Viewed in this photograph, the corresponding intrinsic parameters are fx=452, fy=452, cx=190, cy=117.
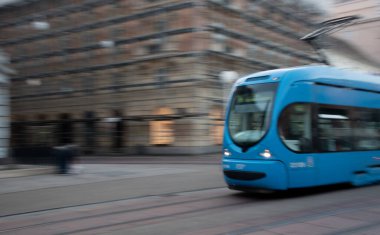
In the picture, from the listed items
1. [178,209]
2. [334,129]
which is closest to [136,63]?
[334,129]

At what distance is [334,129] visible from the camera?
1088 centimetres

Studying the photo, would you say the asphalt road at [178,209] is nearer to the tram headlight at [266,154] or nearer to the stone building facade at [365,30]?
the tram headlight at [266,154]

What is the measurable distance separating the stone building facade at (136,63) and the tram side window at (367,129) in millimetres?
16781

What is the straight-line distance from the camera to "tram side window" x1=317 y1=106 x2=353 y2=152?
34.4ft

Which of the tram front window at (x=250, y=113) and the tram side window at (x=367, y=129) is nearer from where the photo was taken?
the tram front window at (x=250, y=113)

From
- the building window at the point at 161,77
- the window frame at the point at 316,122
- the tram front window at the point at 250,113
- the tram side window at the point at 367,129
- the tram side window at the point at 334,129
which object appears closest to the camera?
the window frame at the point at 316,122

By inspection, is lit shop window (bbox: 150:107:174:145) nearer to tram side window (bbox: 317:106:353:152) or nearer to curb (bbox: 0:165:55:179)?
curb (bbox: 0:165:55:179)

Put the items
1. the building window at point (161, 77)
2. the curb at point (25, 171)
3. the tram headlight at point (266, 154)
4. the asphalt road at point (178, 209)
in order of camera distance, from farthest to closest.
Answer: the building window at point (161, 77), the curb at point (25, 171), the tram headlight at point (266, 154), the asphalt road at point (178, 209)

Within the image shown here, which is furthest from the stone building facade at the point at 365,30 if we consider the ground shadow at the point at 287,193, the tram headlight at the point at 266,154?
the tram headlight at the point at 266,154

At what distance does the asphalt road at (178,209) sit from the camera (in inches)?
285

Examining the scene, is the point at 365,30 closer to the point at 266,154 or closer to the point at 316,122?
the point at 316,122

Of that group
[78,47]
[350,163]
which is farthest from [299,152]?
[78,47]

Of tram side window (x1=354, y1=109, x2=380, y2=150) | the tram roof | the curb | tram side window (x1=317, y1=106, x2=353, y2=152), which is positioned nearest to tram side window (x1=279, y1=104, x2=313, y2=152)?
tram side window (x1=317, y1=106, x2=353, y2=152)

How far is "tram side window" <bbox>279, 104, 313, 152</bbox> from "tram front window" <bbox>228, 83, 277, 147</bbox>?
0.40 m
